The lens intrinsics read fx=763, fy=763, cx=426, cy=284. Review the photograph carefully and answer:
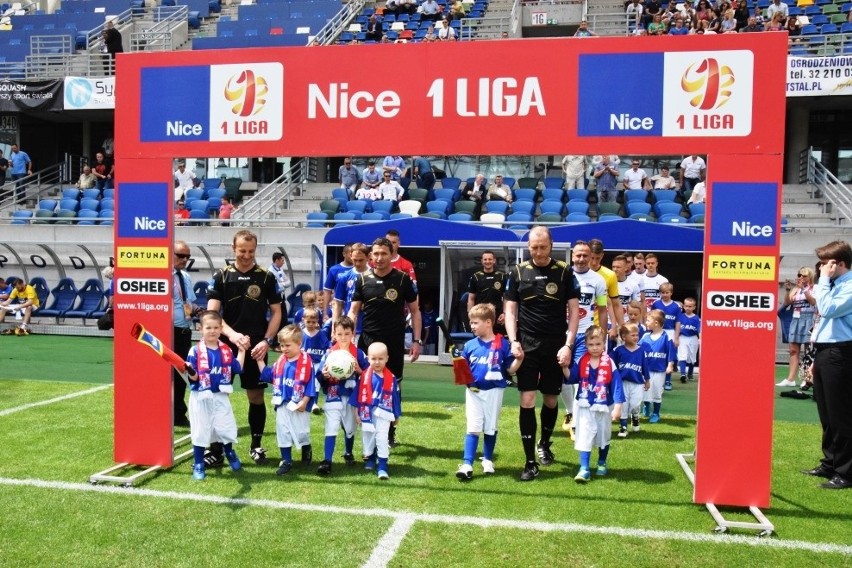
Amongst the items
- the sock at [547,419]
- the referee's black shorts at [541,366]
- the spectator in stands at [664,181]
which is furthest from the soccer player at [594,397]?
the spectator in stands at [664,181]

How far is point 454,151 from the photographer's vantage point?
6152 millimetres

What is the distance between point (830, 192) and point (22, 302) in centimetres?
1963

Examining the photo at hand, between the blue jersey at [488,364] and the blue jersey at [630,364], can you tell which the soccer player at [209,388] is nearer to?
the blue jersey at [488,364]

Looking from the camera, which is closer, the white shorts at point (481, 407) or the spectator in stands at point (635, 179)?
the white shorts at point (481, 407)

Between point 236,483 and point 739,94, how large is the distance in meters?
4.99

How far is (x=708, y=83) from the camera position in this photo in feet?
18.7

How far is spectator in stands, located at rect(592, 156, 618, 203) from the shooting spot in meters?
18.7

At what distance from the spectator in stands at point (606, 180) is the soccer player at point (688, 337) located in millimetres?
7258

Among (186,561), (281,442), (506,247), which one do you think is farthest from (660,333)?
(186,561)

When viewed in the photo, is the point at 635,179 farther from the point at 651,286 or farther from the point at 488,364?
the point at 488,364

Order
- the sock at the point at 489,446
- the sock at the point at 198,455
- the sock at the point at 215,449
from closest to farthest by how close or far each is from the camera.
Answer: the sock at the point at 198,455 → the sock at the point at 489,446 → the sock at the point at 215,449

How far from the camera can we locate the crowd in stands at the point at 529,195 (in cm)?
1741

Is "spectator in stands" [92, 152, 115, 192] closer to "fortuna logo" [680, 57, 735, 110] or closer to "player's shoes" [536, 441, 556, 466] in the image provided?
"player's shoes" [536, 441, 556, 466]

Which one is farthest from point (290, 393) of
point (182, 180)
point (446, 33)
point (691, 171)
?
point (446, 33)
